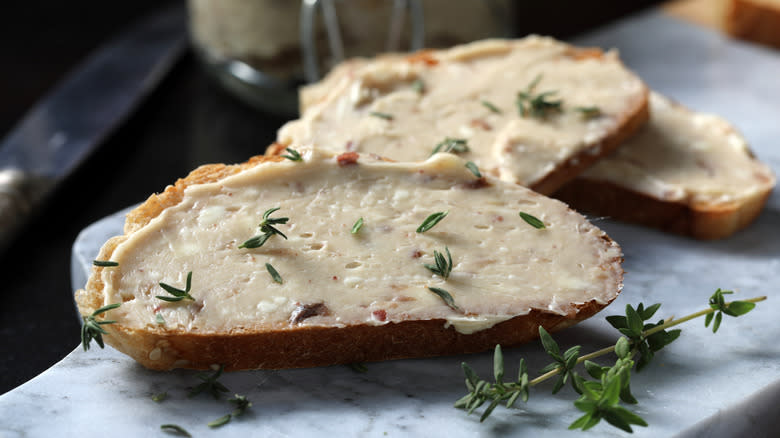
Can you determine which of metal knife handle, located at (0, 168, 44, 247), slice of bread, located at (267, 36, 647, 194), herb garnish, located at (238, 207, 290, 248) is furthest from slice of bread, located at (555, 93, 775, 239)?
metal knife handle, located at (0, 168, 44, 247)

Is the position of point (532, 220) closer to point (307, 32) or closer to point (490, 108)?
point (490, 108)

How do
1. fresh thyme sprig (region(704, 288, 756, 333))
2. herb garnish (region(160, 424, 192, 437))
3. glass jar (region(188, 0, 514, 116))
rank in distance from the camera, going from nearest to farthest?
herb garnish (region(160, 424, 192, 437))
fresh thyme sprig (region(704, 288, 756, 333))
glass jar (region(188, 0, 514, 116))

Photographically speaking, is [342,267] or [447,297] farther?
[342,267]

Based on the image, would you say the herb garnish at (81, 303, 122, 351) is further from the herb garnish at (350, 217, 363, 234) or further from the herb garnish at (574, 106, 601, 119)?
the herb garnish at (574, 106, 601, 119)

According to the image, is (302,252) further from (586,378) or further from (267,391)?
(586,378)

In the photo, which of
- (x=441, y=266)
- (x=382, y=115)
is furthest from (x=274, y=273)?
(x=382, y=115)

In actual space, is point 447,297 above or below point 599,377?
above
